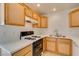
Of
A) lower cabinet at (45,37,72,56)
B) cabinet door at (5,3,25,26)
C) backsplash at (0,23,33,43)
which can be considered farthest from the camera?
lower cabinet at (45,37,72,56)

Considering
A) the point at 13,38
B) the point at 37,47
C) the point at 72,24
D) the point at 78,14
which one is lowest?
the point at 37,47

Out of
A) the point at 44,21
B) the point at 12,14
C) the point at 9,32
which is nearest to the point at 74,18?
the point at 44,21

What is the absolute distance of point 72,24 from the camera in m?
1.20

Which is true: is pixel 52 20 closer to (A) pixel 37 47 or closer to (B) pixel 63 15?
(B) pixel 63 15

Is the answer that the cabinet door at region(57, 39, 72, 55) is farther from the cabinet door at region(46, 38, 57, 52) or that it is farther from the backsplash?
the backsplash

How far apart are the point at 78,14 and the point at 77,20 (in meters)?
0.08

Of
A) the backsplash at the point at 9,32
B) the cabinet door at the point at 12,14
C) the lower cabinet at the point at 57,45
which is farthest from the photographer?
the lower cabinet at the point at 57,45

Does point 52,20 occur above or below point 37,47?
above

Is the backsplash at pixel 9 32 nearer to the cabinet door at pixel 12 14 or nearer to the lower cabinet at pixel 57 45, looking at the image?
the cabinet door at pixel 12 14

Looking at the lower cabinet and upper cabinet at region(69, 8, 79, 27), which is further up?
upper cabinet at region(69, 8, 79, 27)

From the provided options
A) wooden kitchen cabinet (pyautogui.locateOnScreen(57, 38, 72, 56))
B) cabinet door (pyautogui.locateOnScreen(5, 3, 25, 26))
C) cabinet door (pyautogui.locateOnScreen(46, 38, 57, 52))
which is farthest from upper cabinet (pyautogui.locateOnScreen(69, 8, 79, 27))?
cabinet door (pyautogui.locateOnScreen(5, 3, 25, 26))

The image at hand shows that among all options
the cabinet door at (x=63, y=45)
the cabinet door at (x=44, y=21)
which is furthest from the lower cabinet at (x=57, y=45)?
the cabinet door at (x=44, y=21)

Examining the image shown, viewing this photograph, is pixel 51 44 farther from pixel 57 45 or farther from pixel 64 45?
pixel 64 45

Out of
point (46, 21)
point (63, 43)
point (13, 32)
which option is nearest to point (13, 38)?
point (13, 32)
